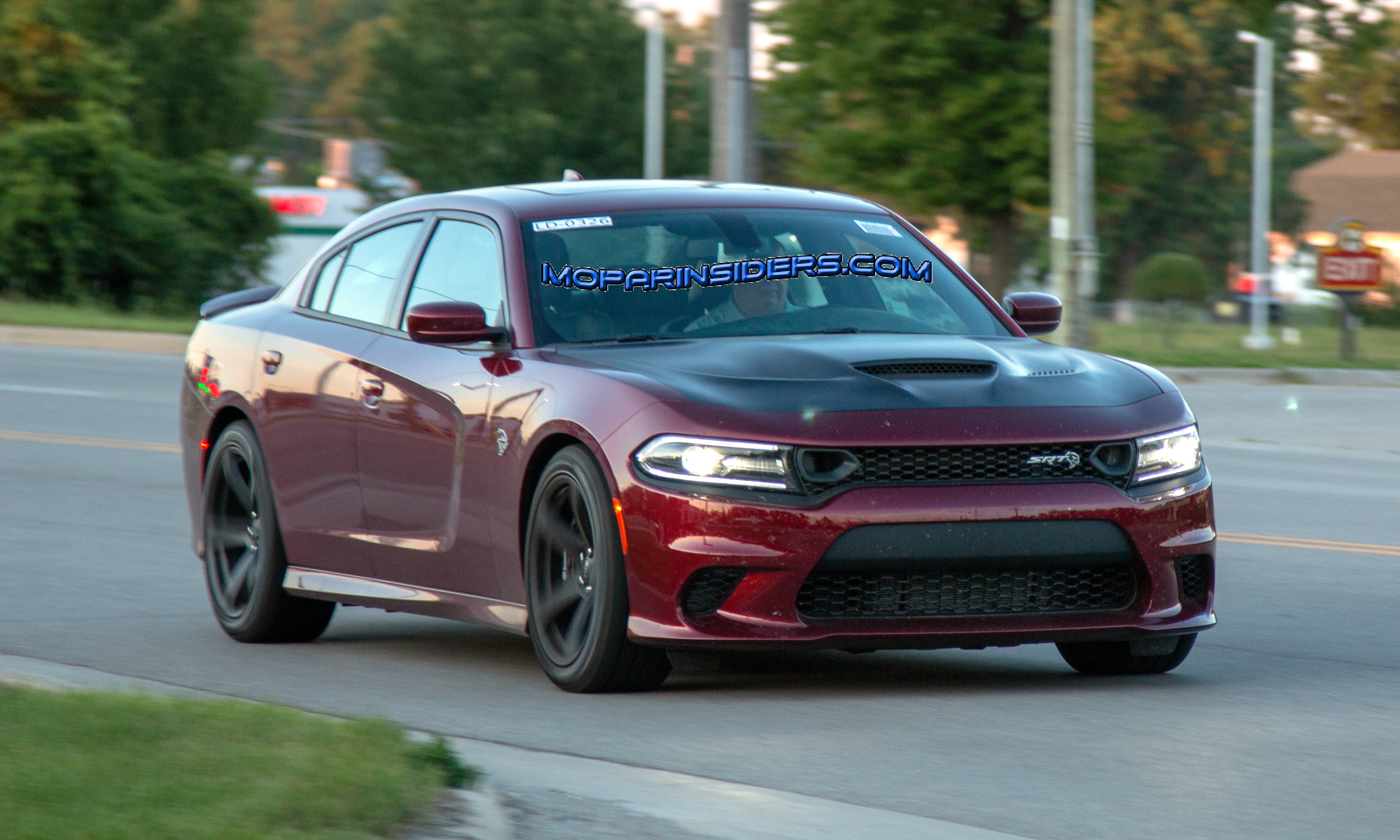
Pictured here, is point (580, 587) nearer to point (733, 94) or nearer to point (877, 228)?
point (877, 228)

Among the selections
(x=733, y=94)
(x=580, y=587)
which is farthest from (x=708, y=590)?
(x=733, y=94)

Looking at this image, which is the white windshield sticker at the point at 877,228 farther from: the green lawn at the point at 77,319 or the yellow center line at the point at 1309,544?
the green lawn at the point at 77,319

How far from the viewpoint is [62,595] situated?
9.09 metres

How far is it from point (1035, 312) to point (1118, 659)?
136cm

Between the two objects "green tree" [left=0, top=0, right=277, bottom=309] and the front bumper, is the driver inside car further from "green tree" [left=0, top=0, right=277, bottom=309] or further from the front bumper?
"green tree" [left=0, top=0, right=277, bottom=309]

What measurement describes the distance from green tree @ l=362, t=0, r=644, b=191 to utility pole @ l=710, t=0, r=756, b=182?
34.6 m

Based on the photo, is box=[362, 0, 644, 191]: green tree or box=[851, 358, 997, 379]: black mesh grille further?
box=[362, 0, 644, 191]: green tree

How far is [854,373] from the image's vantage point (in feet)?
20.6

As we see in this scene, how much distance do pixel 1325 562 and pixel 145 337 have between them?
70.7 feet

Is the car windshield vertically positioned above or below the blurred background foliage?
above

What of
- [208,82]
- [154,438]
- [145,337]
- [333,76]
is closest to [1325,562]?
[154,438]

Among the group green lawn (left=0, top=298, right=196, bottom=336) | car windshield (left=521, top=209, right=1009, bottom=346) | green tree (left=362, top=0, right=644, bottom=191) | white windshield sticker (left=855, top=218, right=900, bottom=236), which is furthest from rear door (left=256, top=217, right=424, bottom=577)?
green tree (left=362, top=0, right=644, bottom=191)

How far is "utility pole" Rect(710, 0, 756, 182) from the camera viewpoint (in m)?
24.4

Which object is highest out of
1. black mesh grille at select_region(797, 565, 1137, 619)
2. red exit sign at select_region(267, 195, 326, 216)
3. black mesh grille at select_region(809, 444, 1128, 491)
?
black mesh grille at select_region(809, 444, 1128, 491)
